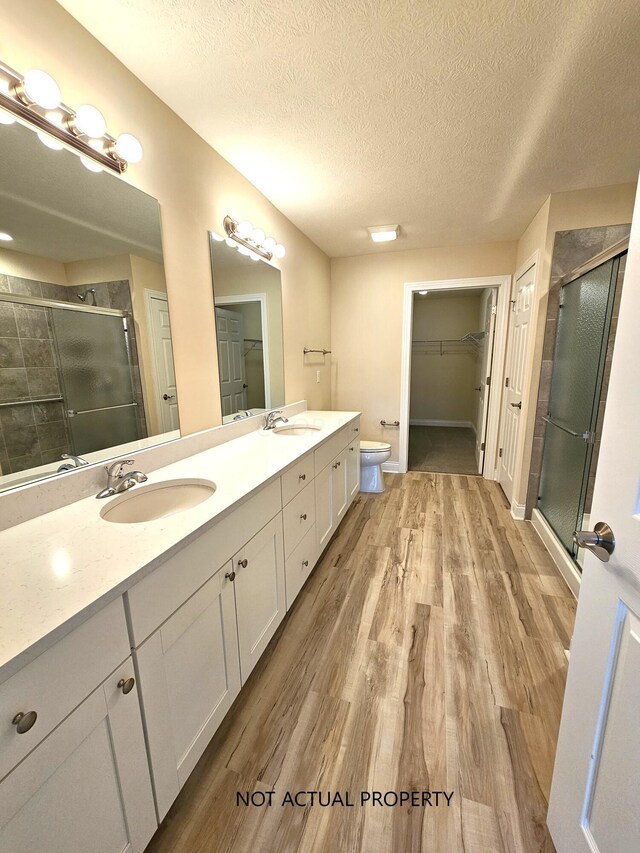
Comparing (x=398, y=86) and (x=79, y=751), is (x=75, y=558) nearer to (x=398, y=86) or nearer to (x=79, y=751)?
(x=79, y=751)

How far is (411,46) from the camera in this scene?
4.05 ft

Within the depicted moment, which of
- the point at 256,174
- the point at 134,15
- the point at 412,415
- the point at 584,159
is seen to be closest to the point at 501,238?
the point at 584,159

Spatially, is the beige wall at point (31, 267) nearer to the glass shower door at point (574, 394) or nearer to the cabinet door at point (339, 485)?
the cabinet door at point (339, 485)

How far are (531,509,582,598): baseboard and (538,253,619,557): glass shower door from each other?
0.04 meters

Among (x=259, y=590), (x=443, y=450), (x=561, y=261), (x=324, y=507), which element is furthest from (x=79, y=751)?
(x=443, y=450)

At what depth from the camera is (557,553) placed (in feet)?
7.08

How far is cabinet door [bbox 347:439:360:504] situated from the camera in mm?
2709

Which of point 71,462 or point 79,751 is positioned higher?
point 71,462

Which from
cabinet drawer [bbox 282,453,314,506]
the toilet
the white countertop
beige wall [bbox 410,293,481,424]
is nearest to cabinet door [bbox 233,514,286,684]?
cabinet drawer [bbox 282,453,314,506]

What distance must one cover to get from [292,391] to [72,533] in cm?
204

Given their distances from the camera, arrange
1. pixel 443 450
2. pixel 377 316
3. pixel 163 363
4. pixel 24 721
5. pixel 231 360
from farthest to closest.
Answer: pixel 443 450, pixel 377 316, pixel 231 360, pixel 163 363, pixel 24 721

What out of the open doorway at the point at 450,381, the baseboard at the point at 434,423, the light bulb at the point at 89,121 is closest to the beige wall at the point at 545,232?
the open doorway at the point at 450,381

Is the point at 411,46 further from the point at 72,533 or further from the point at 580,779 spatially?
the point at 580,779

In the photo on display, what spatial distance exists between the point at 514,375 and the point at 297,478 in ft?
7.69
